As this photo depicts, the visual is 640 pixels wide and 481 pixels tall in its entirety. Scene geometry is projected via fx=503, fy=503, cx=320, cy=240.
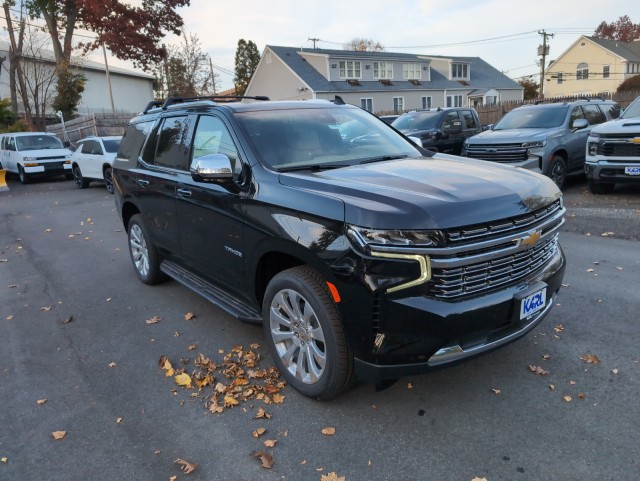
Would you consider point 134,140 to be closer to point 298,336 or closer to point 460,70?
point 298,336

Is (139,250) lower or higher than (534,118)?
lower

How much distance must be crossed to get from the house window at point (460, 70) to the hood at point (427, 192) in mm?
49218

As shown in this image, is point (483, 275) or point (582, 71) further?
point (582, 71)

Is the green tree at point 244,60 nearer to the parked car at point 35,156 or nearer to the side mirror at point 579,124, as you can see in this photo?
the parked car at point 35,156

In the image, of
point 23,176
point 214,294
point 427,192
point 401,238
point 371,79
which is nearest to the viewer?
point 401,238

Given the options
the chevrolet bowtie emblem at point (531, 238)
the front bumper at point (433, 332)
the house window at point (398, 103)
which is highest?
the house window at point (398, 103)

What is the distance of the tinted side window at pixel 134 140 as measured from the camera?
5.54m

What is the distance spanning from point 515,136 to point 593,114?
2788 mm

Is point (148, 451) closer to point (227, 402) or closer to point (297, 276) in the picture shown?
point (227, 402)

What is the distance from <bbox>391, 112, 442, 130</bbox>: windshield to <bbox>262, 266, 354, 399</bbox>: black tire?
12.0 m

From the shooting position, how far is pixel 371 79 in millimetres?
43188

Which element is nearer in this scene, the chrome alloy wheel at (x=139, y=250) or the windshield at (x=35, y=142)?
the chrome alloy wheel at (x=139, y=250)

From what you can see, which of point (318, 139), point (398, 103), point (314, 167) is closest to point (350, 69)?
point (398, 103)

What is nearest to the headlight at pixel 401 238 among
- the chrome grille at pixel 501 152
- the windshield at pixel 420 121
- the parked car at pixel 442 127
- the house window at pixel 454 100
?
the chrome grille at pixel 501 152
